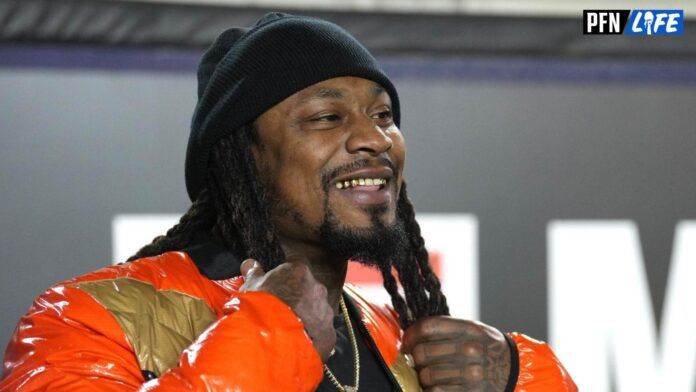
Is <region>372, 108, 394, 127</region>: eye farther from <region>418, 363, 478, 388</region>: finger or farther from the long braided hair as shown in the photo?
<region>418, 363, 478, 388</region>: finger

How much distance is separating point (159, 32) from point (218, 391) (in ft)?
5.34

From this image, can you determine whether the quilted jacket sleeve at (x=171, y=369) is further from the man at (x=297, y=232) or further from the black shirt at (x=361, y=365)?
the black shirt at (x=361, y=365)

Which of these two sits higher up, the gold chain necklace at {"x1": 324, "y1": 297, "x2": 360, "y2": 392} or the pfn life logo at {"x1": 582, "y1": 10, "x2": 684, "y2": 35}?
the pfn life logo at {"x1": 582, "y1": 10, "x2": 684, "y2": 35}

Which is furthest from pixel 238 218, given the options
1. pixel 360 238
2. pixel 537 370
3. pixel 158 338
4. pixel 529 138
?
pixel 529 138

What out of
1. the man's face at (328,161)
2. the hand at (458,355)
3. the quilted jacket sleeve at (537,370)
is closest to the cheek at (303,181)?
the man's face at (328,161)

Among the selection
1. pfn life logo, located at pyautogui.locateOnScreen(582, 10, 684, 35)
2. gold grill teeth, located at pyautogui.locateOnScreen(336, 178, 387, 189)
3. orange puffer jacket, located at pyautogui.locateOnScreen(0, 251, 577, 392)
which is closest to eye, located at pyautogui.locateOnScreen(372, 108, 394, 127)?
gold grill teeth, located at pyautogui.locateOnScreen(336, 178, 387, 189)

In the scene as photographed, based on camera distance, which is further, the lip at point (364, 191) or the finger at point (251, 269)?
the lip at point (364, 191)

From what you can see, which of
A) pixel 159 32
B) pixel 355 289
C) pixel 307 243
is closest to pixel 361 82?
pixel 307 243

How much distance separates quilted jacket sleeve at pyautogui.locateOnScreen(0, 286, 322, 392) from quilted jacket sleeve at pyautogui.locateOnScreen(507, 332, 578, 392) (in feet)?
1.46

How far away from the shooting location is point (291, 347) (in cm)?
117

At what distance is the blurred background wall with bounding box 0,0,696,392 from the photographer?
2.53 m

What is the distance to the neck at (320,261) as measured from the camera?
5.12ft

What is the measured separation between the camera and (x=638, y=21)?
277 centimetres

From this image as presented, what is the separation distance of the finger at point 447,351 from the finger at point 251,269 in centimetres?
32
